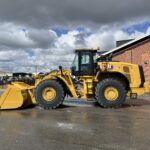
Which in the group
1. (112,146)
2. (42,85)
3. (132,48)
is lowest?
(112,146)

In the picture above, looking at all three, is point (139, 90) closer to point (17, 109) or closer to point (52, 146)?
point (17, 109)

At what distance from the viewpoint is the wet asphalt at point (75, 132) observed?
7.46 metres

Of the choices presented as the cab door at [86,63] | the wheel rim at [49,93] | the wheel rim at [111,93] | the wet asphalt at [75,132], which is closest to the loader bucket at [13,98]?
the wheel rim at [49,93]

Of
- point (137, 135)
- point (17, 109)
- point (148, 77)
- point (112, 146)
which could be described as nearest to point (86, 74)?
point (17, 109)

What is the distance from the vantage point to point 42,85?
15336 millimetres

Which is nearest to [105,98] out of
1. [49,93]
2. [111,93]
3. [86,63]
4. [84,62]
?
[111,93]

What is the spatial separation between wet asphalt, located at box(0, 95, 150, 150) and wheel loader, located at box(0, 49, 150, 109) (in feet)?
8.90

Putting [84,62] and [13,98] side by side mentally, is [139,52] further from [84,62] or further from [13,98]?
[13,98]

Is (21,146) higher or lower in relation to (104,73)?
lower

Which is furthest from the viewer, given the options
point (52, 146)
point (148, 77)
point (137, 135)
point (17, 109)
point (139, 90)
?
point (148, 77)

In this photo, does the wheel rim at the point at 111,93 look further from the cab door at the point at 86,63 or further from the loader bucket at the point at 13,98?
the loader bucket at the point at 13,98

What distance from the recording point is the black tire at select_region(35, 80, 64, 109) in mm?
15133

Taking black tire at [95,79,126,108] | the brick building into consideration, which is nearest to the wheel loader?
black tire at [95,79,126,108]

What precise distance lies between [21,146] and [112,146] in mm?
2003
